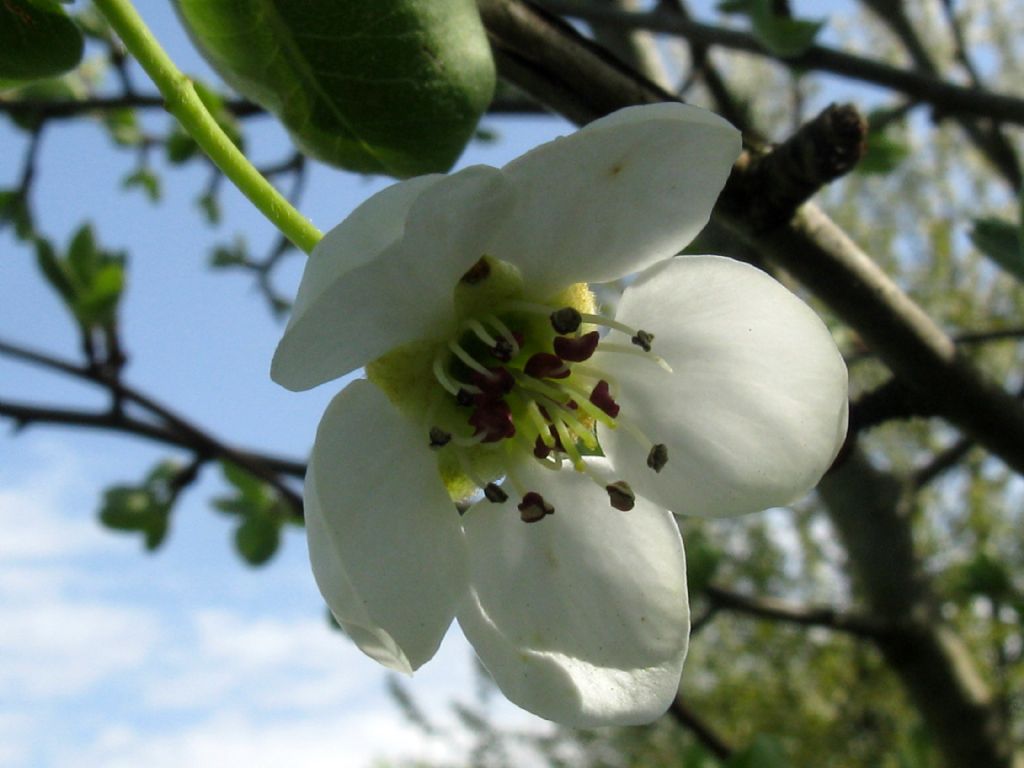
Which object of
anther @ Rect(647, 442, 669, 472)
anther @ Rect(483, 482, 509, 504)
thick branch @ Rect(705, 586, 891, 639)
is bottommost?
thick branch @ Rect(705, 586, 891, 639)

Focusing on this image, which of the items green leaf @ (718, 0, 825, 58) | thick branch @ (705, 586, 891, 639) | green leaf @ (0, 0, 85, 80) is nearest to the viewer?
green leaf @ (0, 0, 85, 80)

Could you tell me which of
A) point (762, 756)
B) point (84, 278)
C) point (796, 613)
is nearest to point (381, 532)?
point (762, 756)

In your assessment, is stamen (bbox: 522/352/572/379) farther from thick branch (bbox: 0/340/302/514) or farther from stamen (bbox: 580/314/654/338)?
thick branch (bbox: 0/340/302/514)

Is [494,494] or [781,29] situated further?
[781,29]

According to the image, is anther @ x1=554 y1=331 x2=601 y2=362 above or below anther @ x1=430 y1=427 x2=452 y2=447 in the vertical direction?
above

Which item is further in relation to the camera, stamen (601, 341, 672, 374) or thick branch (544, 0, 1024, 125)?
thick branch (544, 0, 1024, 125)

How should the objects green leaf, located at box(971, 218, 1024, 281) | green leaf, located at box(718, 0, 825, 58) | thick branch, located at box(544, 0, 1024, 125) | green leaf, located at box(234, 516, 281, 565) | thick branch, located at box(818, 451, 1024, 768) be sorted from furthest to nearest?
green leaf, located at box(234, 516, 281, 565) → thick branch, located at box(818, 451, 1024, 768) → thick branch, located at box(544, 0, 1024, 125) → green leaf, located at box(718, 0, 825, 58) → green leaf, located at box(971, 218, 1024, 281)

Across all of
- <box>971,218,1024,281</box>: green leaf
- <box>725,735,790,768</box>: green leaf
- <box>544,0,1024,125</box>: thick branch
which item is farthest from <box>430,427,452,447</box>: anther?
<box>544,0,1024,125</box>: thick branch

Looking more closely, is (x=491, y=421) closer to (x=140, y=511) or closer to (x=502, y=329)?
(x=502, y=329)

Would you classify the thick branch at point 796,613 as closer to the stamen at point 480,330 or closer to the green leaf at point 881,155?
the green leaf at point 881,155
